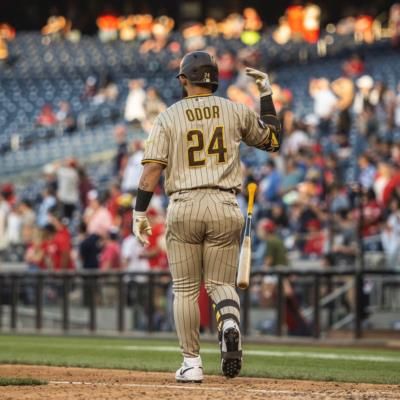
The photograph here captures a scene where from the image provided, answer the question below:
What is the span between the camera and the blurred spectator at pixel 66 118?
3216 centimetres

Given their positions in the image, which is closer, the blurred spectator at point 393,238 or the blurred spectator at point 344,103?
the blurred spectator at point 393,238

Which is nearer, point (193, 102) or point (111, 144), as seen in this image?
point (193, 102)

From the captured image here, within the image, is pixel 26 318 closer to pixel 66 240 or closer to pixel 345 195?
pixel 66 240

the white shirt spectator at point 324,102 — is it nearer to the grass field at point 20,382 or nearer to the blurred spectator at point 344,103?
the blurred spectator at point 344,103

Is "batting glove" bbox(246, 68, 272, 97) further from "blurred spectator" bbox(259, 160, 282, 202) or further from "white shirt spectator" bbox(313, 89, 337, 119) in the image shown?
"white shirt spectator" bbox(313, 89, 337, 119)

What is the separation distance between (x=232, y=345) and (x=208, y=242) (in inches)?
29.5

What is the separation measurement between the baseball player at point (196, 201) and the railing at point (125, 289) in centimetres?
796

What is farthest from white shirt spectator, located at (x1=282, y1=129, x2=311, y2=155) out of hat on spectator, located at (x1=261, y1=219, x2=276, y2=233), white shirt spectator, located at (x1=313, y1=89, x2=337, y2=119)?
hat on spectator, located at (x1=261, y1=219, x2=276, y2=233)

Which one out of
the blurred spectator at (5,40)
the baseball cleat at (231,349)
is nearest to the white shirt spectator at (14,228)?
the baseball cleat at (231,349)

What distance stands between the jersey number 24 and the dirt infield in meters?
1.42

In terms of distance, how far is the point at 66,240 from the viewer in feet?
62.2

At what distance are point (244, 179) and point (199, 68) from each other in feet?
41.2

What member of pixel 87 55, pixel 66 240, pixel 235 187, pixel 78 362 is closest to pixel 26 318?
pixel 66 240

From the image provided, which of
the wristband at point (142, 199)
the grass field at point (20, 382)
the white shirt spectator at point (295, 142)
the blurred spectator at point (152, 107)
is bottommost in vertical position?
the grass field at point (20, 382)
